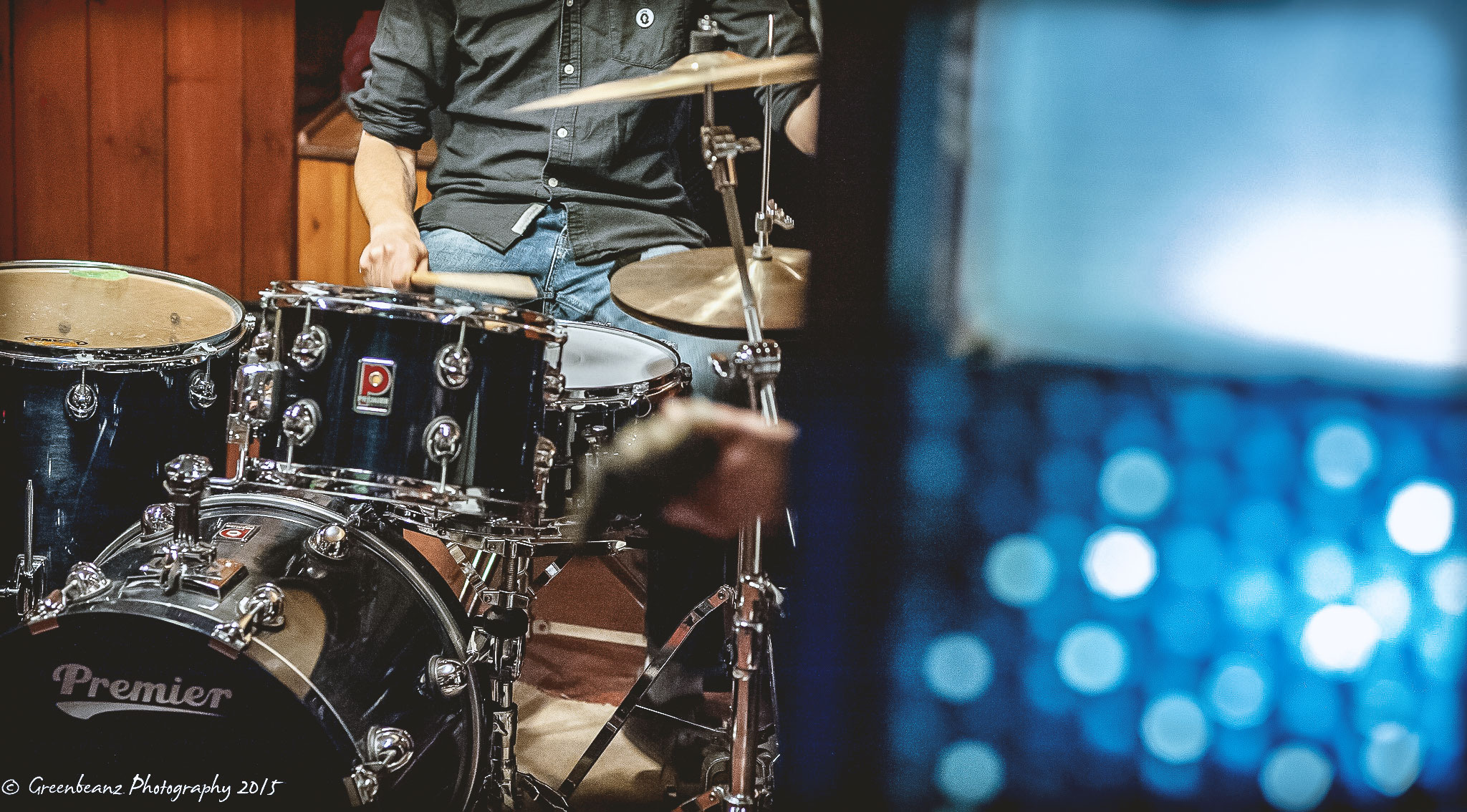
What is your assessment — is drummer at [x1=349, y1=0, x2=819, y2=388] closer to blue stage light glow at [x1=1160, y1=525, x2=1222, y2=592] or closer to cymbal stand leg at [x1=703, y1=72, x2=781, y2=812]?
cymbal stand leg at [x1=703, y1=72, x2=781, y2=812]

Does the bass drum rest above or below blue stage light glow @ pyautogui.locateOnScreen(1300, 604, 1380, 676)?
below

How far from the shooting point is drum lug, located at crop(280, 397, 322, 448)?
0.96 metres

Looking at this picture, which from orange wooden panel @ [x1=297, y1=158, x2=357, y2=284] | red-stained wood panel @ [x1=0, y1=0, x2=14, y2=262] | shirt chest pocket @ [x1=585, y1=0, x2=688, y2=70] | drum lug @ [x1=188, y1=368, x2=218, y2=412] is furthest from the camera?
orange wooden panel @ [x1=297, y1=158, x2=357, y2=284]

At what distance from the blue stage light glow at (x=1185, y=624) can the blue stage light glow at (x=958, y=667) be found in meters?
0.10

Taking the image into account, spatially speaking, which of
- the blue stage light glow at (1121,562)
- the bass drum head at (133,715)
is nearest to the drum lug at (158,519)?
the bass drum head at (133,715)

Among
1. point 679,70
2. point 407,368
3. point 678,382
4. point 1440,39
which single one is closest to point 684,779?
point 678,382

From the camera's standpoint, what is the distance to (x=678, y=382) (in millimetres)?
1141

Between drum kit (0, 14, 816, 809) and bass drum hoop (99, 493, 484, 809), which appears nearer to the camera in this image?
drum kit (0, 14, 816, 809)

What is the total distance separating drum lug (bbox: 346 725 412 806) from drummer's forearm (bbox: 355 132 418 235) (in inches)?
29.8

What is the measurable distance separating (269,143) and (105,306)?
0.96m

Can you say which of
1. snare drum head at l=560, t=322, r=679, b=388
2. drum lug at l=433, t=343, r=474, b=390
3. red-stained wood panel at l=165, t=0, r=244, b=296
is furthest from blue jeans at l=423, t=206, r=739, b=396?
red-stained wood panel at l=165, t=0, r=244, b=296

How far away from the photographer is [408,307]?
0.96 m

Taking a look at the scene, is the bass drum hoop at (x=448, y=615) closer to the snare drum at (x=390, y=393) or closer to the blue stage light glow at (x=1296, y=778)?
the snare drum at (x=390, y=393)

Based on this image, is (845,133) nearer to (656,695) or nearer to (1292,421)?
Answer: (1292,421)
